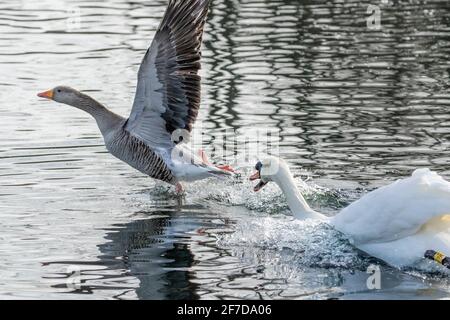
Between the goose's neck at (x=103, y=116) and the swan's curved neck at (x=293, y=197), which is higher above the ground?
the goose's neck at (x=103, y=116)

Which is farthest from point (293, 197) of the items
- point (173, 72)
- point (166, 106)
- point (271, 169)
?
point (166, 106)

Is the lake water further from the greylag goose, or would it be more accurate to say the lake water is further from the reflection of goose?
the greylag goose

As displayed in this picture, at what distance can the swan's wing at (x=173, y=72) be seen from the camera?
11062mm

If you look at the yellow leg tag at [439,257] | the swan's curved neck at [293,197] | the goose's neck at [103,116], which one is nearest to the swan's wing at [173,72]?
the goose's neck at [103,116]

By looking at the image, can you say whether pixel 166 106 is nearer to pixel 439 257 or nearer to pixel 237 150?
pixel 237 150

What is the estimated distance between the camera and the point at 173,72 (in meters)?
11.2

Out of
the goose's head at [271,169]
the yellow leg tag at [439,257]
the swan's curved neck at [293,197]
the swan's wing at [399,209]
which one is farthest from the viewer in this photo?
the goose's head at [271,169]

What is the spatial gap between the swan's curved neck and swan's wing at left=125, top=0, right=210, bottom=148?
5.87 ft

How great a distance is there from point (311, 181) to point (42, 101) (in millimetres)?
5371

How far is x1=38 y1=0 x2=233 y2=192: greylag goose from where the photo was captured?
11117 millimetres

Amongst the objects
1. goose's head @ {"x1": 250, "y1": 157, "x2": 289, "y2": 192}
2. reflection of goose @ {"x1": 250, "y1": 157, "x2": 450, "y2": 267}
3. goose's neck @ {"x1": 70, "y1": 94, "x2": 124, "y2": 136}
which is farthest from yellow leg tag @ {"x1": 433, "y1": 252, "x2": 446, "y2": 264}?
goose's neck @ {"x1": 70, "y1": 94, "x2": 124, "y2": 136}

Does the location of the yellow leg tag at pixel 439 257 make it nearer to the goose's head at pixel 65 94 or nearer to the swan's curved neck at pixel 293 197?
the swan's curved neck at pixel 293 197
